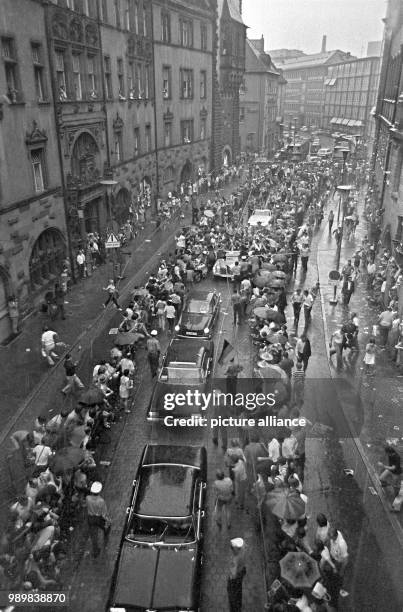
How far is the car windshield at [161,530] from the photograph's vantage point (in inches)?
328

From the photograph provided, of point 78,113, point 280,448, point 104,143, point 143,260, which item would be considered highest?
point 78,113

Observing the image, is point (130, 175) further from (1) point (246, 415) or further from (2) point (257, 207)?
(1) point (246, 415)

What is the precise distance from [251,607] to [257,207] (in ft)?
98.8

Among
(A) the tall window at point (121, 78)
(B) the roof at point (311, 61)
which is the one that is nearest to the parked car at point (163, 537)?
(A) the tall window at point (121, 78)

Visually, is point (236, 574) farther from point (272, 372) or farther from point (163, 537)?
point (272, 372)

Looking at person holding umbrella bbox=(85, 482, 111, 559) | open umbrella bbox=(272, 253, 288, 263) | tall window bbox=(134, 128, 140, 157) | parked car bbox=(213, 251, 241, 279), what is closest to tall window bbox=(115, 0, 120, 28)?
tall window bbox=(134, 128, 140, 157)

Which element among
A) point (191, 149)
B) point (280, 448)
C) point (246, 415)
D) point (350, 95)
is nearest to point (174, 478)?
point (280, 448)

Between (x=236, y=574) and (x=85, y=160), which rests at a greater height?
(x=85, y=160)

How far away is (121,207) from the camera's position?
31188 mm

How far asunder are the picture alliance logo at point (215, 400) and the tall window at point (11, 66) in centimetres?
1235

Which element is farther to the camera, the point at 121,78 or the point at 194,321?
the point at 121,78

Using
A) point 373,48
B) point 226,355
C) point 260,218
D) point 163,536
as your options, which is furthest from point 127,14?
point 373,48

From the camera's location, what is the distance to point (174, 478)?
9344mm

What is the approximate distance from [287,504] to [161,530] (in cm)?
210
